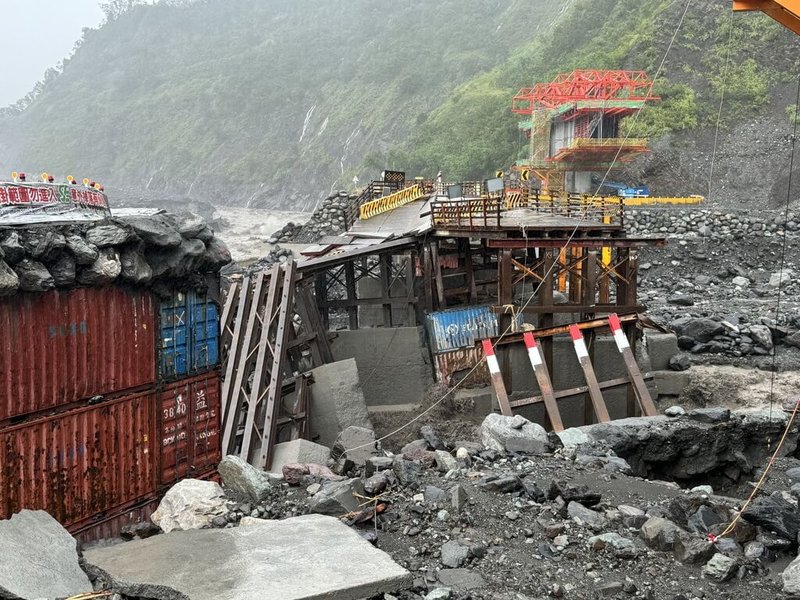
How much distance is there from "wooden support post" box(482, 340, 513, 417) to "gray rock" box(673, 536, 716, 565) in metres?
6.04

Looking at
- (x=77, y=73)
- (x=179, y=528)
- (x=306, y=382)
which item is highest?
(x=77, y=73)

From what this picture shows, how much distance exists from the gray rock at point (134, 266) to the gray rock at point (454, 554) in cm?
413

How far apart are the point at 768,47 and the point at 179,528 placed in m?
51.5

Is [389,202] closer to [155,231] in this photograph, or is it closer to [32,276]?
[155,231]

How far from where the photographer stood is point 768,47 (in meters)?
47.8

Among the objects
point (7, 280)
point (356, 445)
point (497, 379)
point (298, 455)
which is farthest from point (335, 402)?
point (7, 280)

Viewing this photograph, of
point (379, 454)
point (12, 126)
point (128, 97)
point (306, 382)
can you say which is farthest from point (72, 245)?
point (12, 126)

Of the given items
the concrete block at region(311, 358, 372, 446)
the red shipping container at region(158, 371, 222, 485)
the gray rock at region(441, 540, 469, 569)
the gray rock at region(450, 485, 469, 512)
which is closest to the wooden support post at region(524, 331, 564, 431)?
the concrete block at region(311, 358, 372, 446)

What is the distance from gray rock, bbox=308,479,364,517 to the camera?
7250 millimetres

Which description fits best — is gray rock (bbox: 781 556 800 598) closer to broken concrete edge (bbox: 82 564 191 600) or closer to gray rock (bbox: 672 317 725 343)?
broken concrete edge (bbox: 82 564 191 600)

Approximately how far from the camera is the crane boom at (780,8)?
680 cm

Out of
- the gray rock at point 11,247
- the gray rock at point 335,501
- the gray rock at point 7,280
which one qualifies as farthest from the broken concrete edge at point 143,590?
the gray rock at point 11,247

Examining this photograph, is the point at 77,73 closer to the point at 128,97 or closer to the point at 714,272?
the point at 128,97

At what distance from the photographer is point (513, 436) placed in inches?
401
